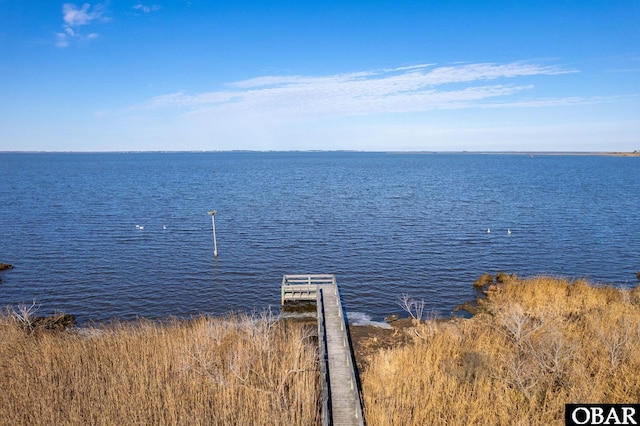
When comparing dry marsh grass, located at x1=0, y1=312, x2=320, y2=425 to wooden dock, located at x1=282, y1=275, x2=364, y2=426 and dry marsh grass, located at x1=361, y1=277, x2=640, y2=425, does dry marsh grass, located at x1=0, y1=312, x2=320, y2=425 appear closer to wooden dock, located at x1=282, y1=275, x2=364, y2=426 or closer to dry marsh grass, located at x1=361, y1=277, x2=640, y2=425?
wooden dock, located at x1=282, y1=275, x2=364, y2=426

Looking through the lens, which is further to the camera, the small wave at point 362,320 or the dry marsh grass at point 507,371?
the small wave at point 362,320

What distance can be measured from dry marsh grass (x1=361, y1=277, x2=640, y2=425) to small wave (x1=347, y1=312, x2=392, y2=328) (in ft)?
9.86

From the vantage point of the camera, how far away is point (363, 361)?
17766mm

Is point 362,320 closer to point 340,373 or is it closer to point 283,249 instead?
point 340,373

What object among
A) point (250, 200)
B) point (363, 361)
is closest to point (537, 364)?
point (363, 361)

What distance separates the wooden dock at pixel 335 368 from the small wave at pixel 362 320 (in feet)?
4.80

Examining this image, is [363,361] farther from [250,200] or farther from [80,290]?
[250,200]

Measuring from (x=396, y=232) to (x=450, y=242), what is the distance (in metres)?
6.25

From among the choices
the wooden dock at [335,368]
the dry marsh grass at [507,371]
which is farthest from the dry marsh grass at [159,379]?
the dry marsh grass at [507,371]

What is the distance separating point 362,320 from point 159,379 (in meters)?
12.5

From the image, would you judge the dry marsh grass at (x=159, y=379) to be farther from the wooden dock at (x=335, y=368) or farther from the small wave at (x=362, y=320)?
the small wave at (x=362, y=320)

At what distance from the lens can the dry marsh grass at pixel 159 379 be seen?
1246 centimetres

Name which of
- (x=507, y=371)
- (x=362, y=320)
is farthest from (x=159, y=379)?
(x=507, y=371)

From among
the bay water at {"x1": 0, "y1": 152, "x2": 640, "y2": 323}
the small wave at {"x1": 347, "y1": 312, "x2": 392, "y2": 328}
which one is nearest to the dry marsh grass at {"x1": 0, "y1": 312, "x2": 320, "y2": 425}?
the small wave at {"x1": 347, "y1": 312, "x2": 392, "y2": 328}
